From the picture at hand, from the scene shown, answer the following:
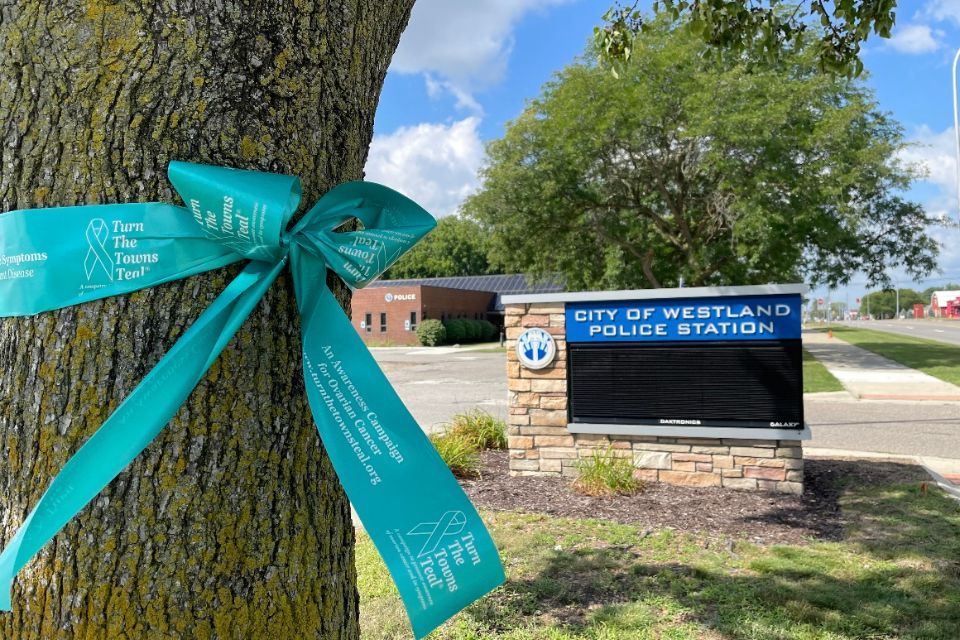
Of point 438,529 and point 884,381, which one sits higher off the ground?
point 438,529

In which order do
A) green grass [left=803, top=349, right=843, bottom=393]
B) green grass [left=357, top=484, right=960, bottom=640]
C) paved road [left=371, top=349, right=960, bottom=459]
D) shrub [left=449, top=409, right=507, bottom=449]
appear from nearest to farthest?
green grass [left=357, top=484, right=960, bottom=640]
shrub [left=449, top=409, right=507, bottom=449]
paved road [left=371, top=349, right=960, bottom=459]
green grass [left=803, top=349, right=843, bottom=393]

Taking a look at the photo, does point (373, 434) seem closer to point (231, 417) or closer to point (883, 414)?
point (231, 417)

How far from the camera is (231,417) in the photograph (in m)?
1.38

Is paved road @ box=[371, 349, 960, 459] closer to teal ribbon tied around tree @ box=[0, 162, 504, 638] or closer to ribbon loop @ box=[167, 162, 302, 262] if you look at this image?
teal ribbon tied around tree @ box=[0, 162, 504, 638]

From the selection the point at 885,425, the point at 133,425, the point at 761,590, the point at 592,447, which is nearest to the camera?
the point at 133,425

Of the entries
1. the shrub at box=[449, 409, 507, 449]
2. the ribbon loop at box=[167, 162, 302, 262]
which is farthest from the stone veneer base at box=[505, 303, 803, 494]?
the ribbon loop at box=[167, 162, 302, 262]

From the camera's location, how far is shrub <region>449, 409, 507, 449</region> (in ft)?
25.9

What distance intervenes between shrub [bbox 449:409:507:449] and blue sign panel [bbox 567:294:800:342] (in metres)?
1.98

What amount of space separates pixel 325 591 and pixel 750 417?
5.16 m

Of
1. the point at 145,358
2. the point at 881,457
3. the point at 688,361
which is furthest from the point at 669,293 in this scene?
the point at 145,358

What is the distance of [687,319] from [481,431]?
2938mm

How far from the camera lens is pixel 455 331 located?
4381 centimetres

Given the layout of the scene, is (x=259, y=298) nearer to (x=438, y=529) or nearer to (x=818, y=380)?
(x=438, y=529)

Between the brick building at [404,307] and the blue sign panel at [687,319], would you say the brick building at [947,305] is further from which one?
the blue sign panel at [687,319]
